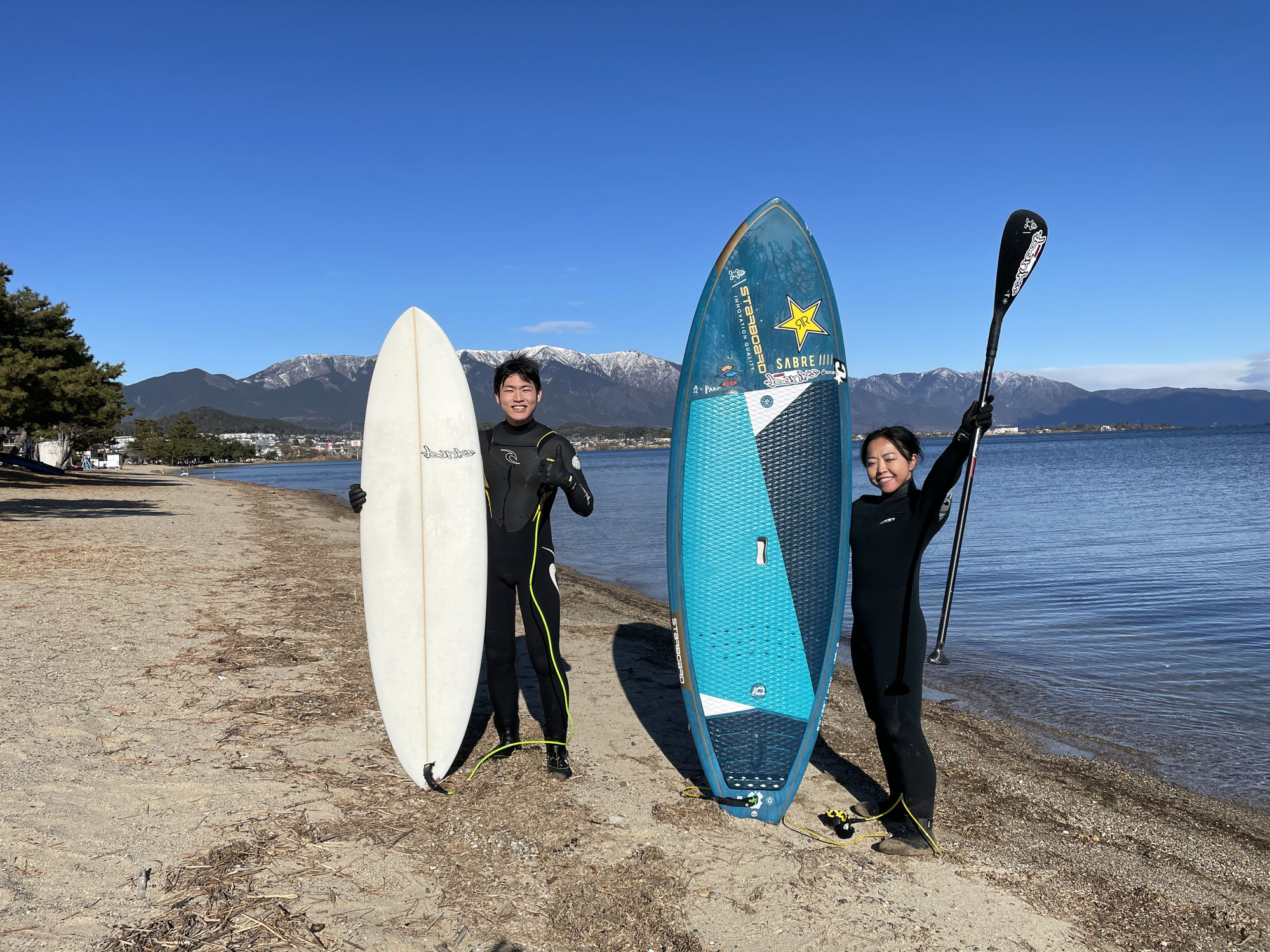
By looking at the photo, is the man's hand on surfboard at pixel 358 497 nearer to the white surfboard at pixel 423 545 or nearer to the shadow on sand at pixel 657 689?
the white surfboard at pixel 423 545

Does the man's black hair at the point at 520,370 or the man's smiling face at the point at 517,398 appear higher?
the man's black hair at the point at 520,370

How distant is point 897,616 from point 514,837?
5.65 feet

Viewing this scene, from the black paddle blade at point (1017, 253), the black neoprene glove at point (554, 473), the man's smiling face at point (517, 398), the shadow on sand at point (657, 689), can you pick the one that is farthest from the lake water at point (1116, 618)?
the man's smiling face at point (517, 398)

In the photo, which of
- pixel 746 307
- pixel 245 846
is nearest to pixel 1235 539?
pixel 746 307

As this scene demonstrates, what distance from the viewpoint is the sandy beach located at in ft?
7.90

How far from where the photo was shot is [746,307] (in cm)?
365

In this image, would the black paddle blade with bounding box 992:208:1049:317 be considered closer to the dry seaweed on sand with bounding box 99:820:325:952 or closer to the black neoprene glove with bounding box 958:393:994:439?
the black neoprene glove with bounding box 958:393:994:439

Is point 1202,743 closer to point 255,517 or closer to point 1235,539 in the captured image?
point 1235,539

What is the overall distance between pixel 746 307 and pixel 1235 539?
15.2 meters

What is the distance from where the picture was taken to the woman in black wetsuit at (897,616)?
286 centimetres

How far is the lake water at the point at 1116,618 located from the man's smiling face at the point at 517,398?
4.19m

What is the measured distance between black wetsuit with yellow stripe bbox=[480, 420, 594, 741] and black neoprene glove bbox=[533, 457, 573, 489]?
0.5 inches

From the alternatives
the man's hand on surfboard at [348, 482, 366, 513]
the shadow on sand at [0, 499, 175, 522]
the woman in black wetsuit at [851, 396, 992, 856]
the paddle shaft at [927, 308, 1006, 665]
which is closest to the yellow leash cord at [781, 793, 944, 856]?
the woman in black wetsuit at [851, 396, 992, 856]

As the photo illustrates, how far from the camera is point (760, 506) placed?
355 cm
